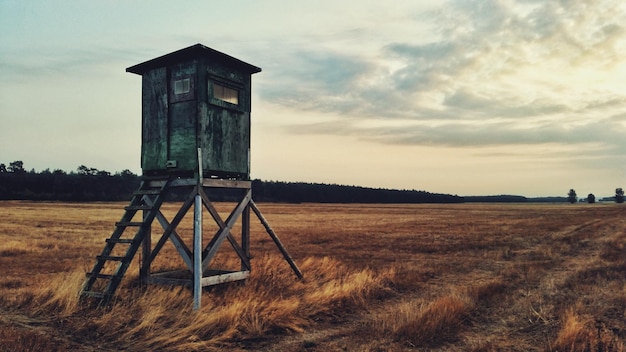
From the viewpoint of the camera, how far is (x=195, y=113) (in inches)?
394

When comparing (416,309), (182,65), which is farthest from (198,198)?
(416,309)

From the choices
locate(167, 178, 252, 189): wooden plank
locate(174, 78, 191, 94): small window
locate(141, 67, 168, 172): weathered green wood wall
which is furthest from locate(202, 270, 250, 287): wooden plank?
locate(174, 78, 191, 94): small window

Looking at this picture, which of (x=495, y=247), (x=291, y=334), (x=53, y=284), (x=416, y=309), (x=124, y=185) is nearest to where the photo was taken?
(x=291, y=334)

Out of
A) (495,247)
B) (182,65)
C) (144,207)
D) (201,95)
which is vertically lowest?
(495,247)

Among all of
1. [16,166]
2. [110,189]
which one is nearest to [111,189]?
[110,189]

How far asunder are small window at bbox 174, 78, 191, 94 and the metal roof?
19.4 inches

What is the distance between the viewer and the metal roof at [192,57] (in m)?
10.0

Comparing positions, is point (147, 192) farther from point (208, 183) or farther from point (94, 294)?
point (94, 294)

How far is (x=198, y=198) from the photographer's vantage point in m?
9.62

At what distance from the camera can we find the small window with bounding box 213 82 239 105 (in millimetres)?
10492

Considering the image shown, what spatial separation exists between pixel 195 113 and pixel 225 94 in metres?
1.05

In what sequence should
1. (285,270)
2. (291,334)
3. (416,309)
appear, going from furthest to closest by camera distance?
(285,270) < (416,309) < (291,334)

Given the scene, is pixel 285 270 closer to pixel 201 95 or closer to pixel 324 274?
pixel 324 274

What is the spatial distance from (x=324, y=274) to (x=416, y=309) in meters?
3.83
